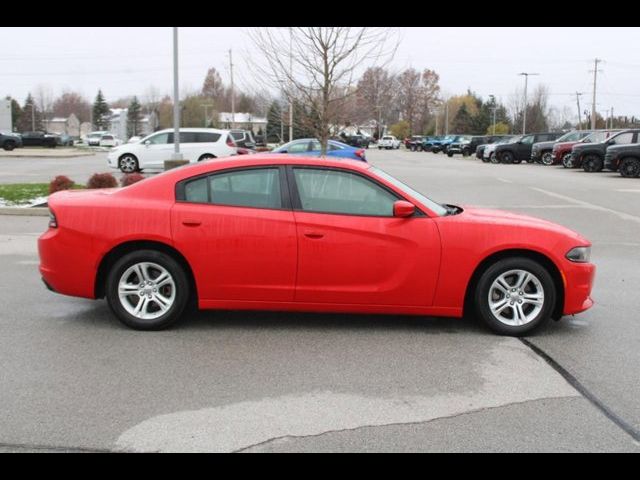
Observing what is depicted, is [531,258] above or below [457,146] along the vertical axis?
below

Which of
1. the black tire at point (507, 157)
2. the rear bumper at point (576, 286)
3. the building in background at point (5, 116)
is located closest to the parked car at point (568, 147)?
the black tire at point (507, 157)

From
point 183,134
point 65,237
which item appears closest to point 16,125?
point 183,134

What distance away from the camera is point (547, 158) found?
117ft

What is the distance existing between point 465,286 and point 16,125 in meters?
109

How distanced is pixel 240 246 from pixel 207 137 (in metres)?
20.2

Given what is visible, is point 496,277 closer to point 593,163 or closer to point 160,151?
point 160,151

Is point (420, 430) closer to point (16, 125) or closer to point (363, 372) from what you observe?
point (363, 372)

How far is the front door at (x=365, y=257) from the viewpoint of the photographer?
534 cm

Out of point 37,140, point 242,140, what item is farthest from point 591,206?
point 37,140

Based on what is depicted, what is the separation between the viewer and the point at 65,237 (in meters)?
5.50

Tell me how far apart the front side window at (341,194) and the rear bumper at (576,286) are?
158 cm

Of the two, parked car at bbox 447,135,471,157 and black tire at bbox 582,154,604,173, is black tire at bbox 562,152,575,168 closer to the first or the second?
black tire at bbox 582,154,604,173

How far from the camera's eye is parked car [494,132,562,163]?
38094mm

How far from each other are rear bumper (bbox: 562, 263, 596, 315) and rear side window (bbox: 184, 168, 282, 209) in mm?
2490
